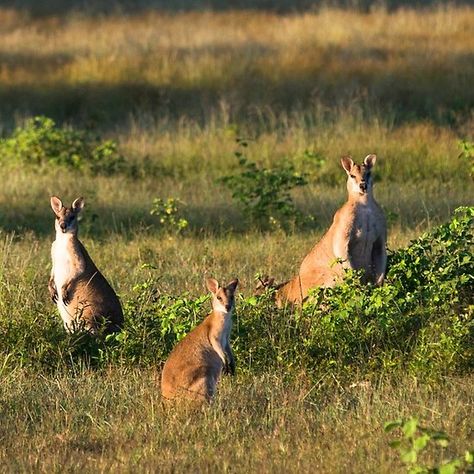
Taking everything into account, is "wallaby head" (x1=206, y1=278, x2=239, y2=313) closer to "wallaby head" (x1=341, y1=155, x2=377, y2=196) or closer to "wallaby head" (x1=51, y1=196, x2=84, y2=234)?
"wallaby head" (x1=341, y1=155, x2=377, y2=196)

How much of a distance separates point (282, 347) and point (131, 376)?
1018 millimetres

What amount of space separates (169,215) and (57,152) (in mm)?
4011

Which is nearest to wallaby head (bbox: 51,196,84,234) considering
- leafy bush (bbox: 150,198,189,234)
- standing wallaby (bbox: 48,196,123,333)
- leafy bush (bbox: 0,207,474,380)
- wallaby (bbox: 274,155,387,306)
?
standing wallaby (bbox: 48,196,123,333)

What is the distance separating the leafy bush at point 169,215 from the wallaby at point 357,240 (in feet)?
10.6

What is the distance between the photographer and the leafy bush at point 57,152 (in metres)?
16.8

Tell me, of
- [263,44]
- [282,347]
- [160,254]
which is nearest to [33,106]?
[263,44]

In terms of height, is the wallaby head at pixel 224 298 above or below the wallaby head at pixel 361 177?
below

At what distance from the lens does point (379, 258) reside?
9.45 m

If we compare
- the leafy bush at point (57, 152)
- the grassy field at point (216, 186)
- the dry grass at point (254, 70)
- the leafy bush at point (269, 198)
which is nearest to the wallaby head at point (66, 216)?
the grassy field at point (216, 186)

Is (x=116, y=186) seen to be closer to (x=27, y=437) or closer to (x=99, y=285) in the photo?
(x=99, y=285)

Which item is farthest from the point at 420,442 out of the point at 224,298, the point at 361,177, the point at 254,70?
the point at 254,70

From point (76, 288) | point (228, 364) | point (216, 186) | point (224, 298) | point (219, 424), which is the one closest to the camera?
point (219, 424)

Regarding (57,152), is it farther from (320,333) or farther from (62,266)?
(320,333)

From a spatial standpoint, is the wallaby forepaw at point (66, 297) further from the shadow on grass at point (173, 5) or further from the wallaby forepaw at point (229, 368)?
the shadow on grass at point (173, 5)
